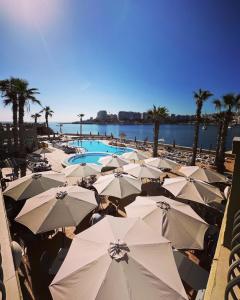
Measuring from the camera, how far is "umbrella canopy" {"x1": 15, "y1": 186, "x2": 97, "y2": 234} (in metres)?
6.36

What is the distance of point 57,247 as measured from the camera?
771 cm

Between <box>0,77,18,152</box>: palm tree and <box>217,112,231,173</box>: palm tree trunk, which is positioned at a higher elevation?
<box>0,77,18,152</box>: palm tree

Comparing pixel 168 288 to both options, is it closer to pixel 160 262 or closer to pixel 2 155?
pixel 160 262

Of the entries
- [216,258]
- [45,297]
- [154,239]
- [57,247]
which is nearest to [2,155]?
[57,247]

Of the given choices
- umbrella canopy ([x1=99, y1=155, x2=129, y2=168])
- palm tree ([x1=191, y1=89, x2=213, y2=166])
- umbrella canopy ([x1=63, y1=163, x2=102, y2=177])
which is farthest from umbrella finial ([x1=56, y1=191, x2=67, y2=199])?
palm tree ([x1=191, y1=89, x2=213, y2=166])

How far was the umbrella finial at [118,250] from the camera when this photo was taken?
3.95 meters

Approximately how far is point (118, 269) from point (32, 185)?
7151 mm

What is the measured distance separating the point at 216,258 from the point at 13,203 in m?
10.1

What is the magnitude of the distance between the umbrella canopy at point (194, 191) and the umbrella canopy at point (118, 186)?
6.18 ft

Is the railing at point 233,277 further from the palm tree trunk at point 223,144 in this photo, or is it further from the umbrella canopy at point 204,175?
the palm tree trunk at point 223,144

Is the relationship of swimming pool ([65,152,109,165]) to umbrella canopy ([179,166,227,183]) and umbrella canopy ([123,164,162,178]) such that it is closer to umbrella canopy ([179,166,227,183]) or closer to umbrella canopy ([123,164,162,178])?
umbrella canopy ([123,164,162,178])

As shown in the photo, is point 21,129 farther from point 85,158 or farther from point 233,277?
point 233,277

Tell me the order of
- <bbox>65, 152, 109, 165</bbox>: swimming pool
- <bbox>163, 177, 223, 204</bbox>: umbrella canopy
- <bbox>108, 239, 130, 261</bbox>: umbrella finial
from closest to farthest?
<bbox>108, 239, 130, 261</bbox>: umbrella finial → <bbox>163, 177, 223, 204</bbox>: umbrella canopy → <bbox>65, 152, 109, 165</bbox>: swimming pool

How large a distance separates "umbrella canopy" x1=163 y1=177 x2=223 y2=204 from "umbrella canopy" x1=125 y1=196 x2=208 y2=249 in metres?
1.87
